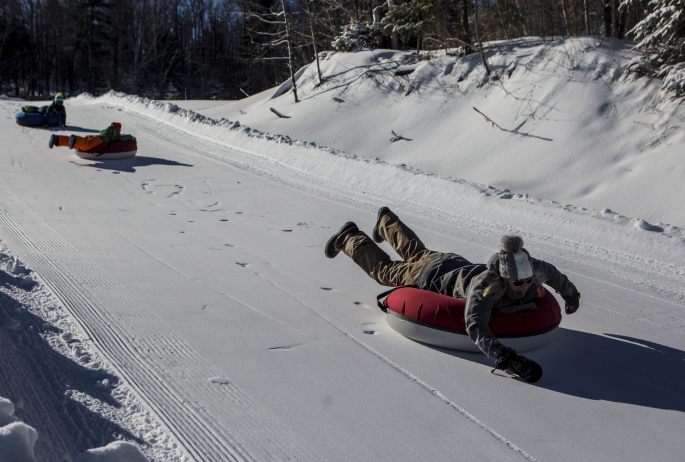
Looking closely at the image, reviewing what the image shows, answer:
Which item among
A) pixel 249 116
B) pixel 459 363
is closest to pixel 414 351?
pixel 459 363

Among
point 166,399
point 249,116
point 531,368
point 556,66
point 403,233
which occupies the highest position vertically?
point 556,66

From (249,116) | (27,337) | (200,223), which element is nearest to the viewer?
(27,337)

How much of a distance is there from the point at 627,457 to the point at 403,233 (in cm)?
249

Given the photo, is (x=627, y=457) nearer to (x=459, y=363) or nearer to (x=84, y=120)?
(x=459, y=363)

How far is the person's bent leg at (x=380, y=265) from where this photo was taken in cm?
405

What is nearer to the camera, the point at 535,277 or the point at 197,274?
the point at 535,277

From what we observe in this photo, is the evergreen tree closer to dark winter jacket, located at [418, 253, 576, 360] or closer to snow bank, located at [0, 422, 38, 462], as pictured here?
dark winter jacket, located at [418, 253, 576, 360]

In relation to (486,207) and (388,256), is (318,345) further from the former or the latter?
(486,207)

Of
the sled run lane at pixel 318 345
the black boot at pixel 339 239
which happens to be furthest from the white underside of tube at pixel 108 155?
the black boot at pixel 339 239

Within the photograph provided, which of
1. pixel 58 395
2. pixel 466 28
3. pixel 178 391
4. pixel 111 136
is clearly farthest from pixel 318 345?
pixel 466 28

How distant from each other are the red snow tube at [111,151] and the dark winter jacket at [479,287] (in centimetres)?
793

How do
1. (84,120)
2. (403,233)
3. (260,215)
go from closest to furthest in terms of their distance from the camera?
(403,233) < (260,215) < (84,120)

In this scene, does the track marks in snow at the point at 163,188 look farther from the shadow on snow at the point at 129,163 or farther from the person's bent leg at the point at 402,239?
the person's bent leg at the point at 402,239

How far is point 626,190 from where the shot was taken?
7957 millimetres
